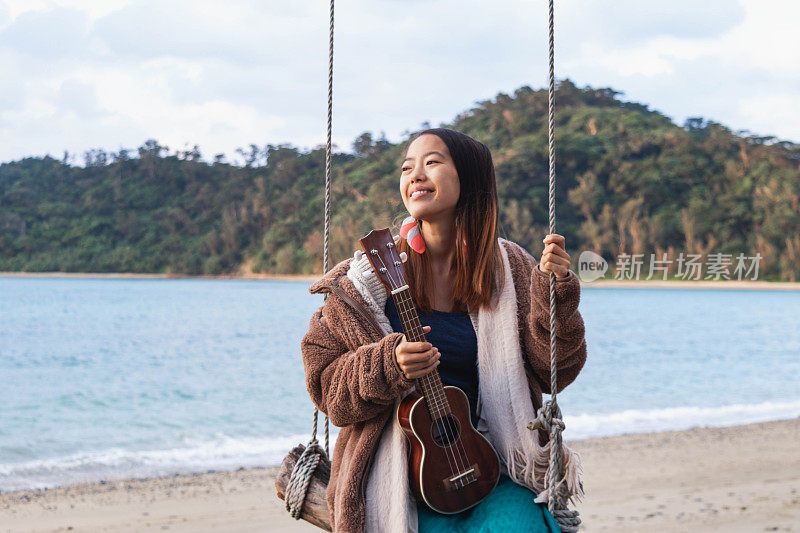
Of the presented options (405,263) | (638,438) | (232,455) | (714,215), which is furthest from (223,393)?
(714,215)

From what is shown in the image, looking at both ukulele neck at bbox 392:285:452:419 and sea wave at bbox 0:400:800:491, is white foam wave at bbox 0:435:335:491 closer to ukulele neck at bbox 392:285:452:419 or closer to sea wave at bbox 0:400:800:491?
sea wave at bbox 0:400:800:491

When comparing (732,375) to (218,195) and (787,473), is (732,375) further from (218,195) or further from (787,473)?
(218,195)

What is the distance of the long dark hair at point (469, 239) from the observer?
6.39 ft

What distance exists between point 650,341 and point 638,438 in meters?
12.5

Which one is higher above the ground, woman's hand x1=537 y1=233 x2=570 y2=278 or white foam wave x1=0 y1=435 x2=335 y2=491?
woman's hand x1=537 y1=233 x2=570 y2=278

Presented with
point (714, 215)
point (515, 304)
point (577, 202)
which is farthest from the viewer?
point (714, 215)

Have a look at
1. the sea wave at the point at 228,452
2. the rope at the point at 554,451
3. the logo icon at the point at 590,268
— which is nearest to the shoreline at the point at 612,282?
the sea wave at the point at 228,452

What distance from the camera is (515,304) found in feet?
6.35

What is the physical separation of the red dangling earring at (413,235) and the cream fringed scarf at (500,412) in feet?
0.59

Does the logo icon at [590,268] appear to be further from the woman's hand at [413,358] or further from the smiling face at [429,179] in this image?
the woman's hand at [413,358]

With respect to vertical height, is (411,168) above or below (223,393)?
above

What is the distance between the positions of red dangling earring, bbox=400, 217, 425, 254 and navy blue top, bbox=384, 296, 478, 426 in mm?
175

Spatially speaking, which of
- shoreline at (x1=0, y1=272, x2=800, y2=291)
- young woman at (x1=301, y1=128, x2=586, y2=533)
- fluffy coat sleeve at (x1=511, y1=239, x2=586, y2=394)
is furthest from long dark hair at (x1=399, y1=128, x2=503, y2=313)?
shoreline at (x1=0, y1=272, x2=800, y2=291)

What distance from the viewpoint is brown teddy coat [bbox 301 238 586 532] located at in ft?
5.51
